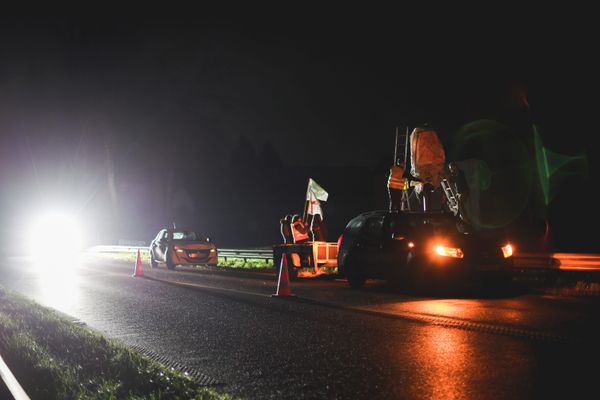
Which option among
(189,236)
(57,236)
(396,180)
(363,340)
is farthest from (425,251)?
(57,236)

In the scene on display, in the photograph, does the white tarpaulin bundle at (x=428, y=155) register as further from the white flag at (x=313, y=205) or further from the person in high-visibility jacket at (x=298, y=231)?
the person in high-visibility jacket at (x=298, y=231)

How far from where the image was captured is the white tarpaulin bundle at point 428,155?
744 inches

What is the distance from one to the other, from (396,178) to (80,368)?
13806 mm

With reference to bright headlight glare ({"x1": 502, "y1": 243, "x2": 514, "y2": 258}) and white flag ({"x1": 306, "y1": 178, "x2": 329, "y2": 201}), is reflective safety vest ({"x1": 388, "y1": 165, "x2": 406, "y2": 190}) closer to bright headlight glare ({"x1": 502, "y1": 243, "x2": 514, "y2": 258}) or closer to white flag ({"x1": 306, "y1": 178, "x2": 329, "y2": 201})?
white flag ({"x1": 306, "y1": 178, "x2": 329, "y2": 201})

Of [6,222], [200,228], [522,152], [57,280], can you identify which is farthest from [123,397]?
[6,222]

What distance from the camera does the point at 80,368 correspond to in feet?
20.3

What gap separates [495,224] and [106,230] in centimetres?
5447

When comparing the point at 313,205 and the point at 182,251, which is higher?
the point at 313,205

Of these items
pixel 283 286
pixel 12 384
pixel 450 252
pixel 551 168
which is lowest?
pixel 12 384

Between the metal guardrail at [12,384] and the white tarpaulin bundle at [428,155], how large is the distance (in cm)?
1405

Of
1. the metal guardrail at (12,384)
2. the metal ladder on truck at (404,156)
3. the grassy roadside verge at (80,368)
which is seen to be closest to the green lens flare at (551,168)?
the metal ladder on truck at (404,156)

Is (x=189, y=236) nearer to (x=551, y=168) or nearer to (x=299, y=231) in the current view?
(x=299, y=231)

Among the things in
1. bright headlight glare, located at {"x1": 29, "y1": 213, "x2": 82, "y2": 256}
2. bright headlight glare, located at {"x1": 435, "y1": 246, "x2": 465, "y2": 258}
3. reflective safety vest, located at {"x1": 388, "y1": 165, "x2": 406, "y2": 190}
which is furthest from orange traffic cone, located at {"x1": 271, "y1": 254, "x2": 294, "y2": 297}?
bright headlight glare, located at {"x1": 29, "y1": 213, "x2": 82, "y2": 256}

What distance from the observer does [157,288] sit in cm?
1620
